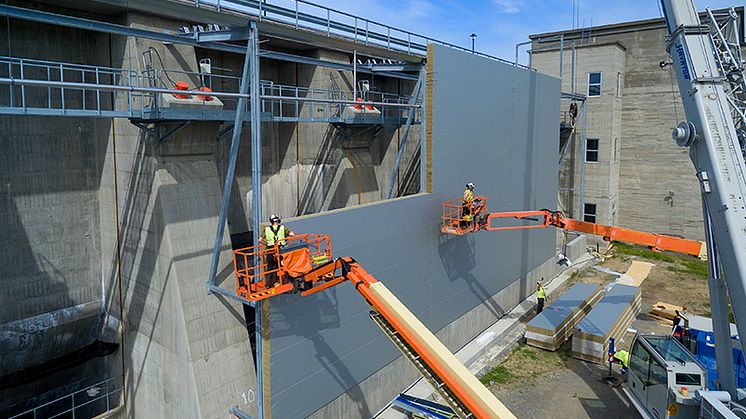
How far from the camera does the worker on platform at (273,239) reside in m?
9.96

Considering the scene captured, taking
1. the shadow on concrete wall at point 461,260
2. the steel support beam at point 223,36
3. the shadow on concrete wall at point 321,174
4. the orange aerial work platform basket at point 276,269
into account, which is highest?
the steel support beam at point 223,36

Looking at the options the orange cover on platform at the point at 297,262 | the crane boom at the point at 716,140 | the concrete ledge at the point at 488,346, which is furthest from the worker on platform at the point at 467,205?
the orange cover on platform at the point at 297,262

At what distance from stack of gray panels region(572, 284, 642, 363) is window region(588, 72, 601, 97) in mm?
14109

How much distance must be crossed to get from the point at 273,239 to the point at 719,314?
30.1 feet

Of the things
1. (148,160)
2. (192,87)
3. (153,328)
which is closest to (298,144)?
(192,87)

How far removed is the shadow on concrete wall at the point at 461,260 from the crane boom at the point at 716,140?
7666mm

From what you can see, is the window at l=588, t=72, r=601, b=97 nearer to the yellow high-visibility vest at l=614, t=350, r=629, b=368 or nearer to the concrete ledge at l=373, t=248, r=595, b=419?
the concrete ledge at l=373, t=248, r=595, b=419

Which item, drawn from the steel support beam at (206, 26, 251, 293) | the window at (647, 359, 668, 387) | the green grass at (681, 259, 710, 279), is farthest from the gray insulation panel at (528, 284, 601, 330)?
the steel support beam at (206, 26, 251, 293)

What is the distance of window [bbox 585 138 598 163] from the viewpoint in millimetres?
31156

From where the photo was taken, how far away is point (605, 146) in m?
30.8

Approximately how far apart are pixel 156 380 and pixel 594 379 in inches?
493

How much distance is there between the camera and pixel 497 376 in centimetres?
1609

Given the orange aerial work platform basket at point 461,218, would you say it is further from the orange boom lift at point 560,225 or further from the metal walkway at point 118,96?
the metal walkway at point 118,96

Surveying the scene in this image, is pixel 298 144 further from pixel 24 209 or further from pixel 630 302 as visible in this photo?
pixel 630 302
